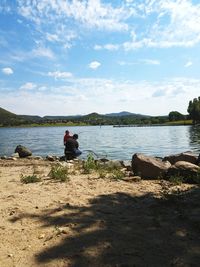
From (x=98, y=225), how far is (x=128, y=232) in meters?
0.71

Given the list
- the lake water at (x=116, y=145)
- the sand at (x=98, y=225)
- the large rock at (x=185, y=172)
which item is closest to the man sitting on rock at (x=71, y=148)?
the lake water at (x=116, y=145)

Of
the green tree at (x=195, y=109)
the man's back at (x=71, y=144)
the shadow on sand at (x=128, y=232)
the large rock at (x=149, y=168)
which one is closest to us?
the shadow on sand at (x=128, y=232)

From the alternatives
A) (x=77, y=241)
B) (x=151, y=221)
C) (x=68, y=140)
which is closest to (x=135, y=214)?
(x=151, y=221)

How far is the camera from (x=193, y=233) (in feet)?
23.4

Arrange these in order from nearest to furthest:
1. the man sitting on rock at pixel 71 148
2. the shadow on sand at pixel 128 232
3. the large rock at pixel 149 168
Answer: the shadow on sand at pixel 128 232
the large rock at pixel 149 168
the man sitting on rock at pixel 71 148

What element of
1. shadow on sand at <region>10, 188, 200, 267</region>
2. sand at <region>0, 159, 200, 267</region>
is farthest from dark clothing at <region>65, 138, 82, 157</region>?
shadow on sand at <region>10, 188, 200, 267</region>

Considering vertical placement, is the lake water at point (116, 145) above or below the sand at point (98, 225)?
below

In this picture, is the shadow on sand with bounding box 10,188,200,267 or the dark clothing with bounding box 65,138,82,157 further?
the dark clothing with bounding box 65,138,82,157

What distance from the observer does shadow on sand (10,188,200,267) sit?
19.4 ft

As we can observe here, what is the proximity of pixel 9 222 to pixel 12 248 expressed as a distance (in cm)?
139

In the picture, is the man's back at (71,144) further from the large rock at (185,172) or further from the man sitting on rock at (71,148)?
the large rock at (185,172)

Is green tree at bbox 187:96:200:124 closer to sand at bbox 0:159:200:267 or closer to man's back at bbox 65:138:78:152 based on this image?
man's back at bbox 65:138:78:152

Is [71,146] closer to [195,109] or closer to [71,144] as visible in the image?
[71,144]

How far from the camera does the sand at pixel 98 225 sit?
19.6ft
